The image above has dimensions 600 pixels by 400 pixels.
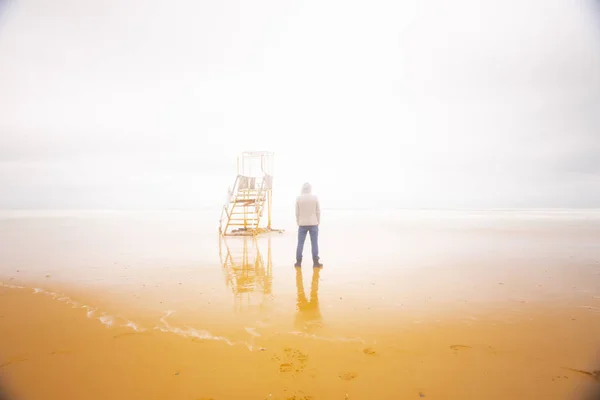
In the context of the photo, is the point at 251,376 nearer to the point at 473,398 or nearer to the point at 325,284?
the point at 473,398

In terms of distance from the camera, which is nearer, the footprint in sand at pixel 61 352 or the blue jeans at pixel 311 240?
the footprint in sand at pixel 61 352

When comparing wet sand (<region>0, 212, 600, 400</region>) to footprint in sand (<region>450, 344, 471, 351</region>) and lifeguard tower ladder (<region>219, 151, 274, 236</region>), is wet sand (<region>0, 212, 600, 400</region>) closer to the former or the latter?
footprint in sand (<region>450, 344, 471, 351</region>)

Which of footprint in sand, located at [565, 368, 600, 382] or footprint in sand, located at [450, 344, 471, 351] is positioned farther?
footprint in sand, located at [450, 344, 471, 351]

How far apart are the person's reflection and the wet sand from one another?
0.12 feet

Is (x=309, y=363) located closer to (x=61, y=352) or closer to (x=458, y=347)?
(x=458, y=347)

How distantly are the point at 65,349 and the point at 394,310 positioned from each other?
4.79 m

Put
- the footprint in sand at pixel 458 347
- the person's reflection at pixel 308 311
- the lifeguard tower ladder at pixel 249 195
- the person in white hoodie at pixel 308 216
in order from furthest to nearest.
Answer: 1. the lifeguard tower ladder at pixel 249 195
2. the person in white hoodie at pixel 308 216
3. the person's reflection at pixel 308 311
4. the footprint in sand at pixel 458 347

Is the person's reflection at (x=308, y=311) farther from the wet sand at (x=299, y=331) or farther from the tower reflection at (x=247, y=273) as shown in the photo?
the tower reflection at (x=247, y=273)

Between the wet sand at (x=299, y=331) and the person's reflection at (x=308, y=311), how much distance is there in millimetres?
38

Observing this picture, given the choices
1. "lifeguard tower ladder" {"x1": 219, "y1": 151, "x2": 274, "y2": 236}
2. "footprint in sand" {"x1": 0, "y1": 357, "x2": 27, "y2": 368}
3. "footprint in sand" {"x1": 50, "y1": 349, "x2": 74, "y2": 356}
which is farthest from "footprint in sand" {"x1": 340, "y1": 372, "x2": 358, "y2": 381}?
"lifeguard tower ladder" {"x1": 219, "y1": 151, "x2": 274, "y2": 236}

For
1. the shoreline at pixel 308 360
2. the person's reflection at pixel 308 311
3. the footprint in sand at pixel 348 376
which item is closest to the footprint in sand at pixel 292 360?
the shoreline at pixel 308 360

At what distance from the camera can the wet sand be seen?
306 centimetres

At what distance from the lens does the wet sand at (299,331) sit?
10.0 feet

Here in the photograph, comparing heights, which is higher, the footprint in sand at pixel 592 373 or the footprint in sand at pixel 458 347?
the footprint in sand at pixel 592 373
